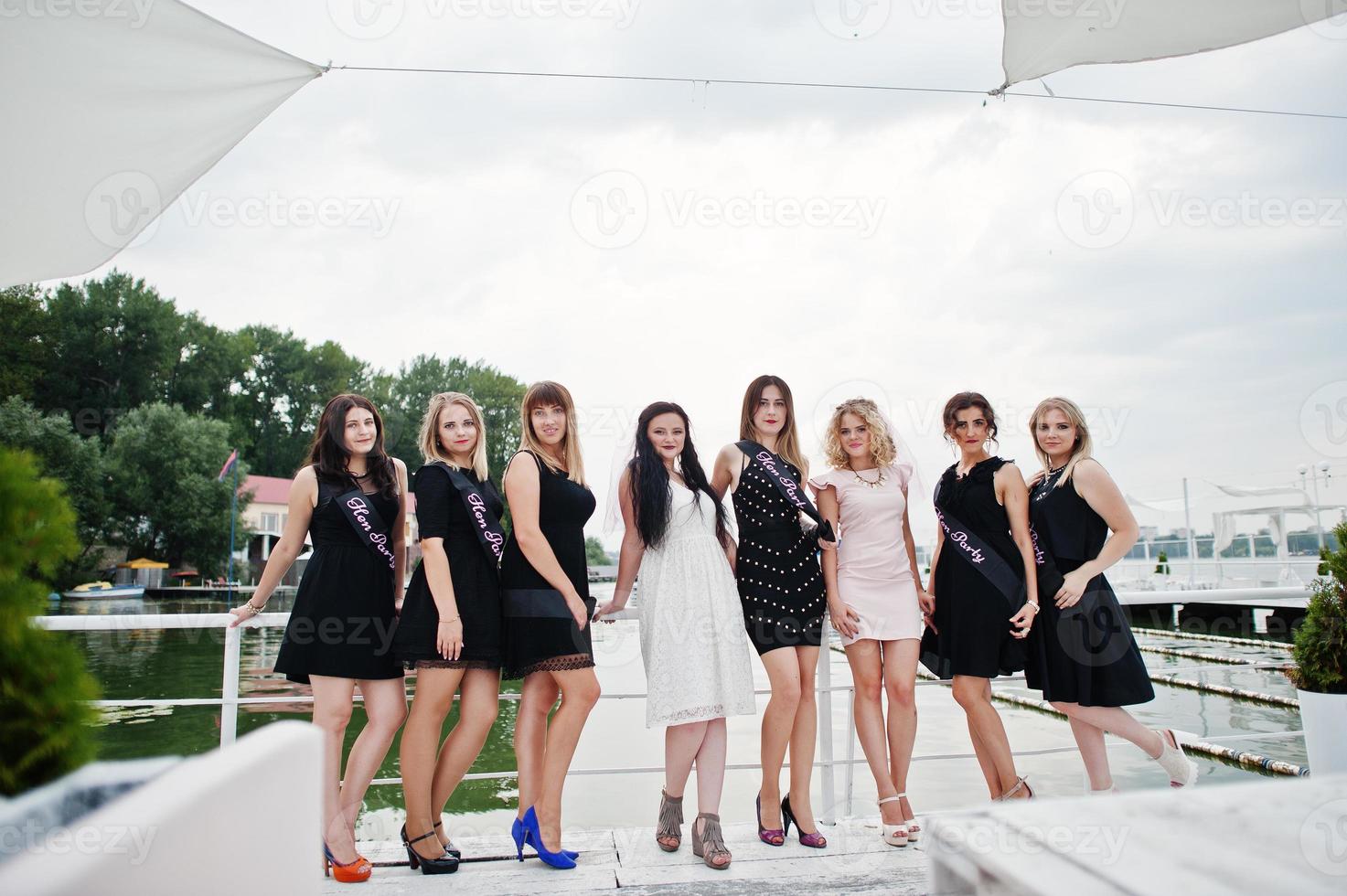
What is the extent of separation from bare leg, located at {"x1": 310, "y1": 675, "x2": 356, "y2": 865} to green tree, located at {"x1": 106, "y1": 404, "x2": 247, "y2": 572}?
3571cm

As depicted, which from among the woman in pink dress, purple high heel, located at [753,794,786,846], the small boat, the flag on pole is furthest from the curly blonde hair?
the flag on pole

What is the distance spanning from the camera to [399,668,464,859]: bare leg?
254 cm

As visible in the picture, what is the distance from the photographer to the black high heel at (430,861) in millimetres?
2518

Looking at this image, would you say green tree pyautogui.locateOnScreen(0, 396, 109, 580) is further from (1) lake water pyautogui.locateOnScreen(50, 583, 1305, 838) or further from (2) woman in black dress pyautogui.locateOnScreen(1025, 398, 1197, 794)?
(2) woman in black dress pyautogui.locateOnScreen(1025, 398, 1197, 794)

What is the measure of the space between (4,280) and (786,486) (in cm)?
286

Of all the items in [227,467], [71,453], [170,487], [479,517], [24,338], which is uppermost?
[24,338]

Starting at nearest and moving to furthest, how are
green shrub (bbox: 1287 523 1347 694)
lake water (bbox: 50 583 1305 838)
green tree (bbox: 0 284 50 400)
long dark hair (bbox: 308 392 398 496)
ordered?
1. long dark hair (bbox: 308 392 398 496)
2. green shrub (bbox: 1287 523 1347 694)
3. lake water (bbox: 50 583 1305 838)
4. green tree (bbox: 0 284 50 400)

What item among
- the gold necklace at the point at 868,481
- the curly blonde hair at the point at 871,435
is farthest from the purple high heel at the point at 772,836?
the curly blonde hair at the point at 871,435

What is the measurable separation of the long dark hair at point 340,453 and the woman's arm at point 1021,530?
2195 millimetres

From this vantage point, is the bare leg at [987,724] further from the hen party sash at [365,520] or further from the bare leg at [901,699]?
the hen party sash at [365,520]

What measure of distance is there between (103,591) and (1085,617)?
36.8m

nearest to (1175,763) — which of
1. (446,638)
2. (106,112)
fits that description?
(446,638)

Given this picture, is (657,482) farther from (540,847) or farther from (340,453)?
(540,847)

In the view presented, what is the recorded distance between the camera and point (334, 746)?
251 cm
